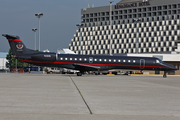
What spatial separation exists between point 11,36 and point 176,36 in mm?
102654

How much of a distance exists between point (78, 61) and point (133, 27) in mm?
105491

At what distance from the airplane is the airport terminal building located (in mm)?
84944

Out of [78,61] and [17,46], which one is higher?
[17,46]

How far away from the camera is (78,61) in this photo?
127ft

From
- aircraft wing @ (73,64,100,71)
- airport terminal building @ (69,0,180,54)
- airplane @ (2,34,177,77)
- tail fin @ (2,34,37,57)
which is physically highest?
airport terminal building @ (69,0,180,54)

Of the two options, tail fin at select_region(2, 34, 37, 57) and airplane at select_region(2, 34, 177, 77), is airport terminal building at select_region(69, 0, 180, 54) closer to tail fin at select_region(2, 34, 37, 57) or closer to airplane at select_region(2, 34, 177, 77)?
airplane at select_region(2, 34, 177, 77)

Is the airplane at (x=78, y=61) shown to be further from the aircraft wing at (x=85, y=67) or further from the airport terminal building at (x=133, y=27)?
the airport terminal building at (x=133, y=27)

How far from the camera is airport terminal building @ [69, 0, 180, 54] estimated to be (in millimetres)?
128500

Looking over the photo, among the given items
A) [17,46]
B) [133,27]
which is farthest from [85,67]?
[133,27]

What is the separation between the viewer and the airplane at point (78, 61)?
125 feet

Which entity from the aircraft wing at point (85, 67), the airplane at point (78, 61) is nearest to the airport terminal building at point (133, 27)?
the airplane at point (78, 61)

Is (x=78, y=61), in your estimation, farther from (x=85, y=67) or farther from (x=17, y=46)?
(x=17, y=46)

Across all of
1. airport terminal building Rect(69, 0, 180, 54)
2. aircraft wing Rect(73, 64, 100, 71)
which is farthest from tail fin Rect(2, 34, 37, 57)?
airport terminal building Rect(69, 0, 180, 54)

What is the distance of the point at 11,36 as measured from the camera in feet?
127
